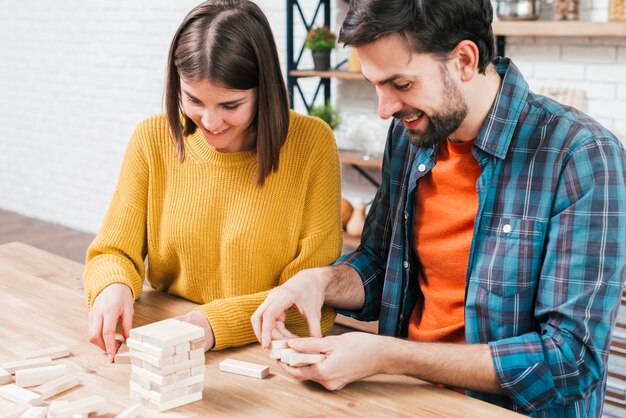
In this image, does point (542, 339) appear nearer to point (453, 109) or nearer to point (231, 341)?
point (453, 109)

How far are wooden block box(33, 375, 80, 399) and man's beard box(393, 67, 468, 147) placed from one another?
0.78m

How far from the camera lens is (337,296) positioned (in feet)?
5.63

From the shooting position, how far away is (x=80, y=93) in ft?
18.2

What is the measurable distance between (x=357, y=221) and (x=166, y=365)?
254 cm

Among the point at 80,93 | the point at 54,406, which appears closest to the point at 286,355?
the point at 54,406

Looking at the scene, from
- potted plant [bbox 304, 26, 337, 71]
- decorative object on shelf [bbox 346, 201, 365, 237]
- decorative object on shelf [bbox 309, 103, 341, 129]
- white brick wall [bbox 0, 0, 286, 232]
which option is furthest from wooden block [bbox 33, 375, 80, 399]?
white brick wall [bbox 0, 0, 286, 232]

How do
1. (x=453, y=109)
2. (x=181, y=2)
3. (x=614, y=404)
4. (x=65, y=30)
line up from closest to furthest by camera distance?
(x=453, y=109) → (x=614, y=404) → (x=181, y=2) → (x=65, y=30)

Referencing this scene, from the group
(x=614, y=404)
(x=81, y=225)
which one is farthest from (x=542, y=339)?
(x=81, y=225)

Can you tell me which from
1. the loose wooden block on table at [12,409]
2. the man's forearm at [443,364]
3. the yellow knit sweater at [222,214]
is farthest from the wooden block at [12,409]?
the man's forearm at [443,364]

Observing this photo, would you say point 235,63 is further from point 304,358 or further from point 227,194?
point 304,358

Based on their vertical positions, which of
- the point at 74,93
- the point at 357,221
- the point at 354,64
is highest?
the point at 354,64

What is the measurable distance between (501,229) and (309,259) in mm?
454

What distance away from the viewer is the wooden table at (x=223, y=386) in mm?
1280

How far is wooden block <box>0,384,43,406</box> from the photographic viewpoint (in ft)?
4.21
